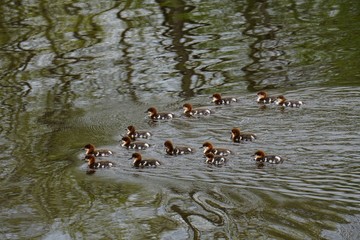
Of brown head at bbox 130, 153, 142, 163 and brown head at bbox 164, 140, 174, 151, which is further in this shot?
brown head at bbox 164, 140, 174, 151

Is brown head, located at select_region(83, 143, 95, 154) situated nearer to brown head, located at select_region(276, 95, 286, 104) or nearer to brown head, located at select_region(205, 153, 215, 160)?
brown head, located at select_region(205, 153, 215, 160)

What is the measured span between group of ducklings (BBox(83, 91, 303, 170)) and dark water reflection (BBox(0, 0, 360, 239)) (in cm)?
10

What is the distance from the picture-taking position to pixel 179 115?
34.1ft

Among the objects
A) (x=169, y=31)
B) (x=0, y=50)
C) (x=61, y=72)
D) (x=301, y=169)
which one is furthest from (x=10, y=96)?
(x=301, y=169)

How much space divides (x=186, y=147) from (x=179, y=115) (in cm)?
131

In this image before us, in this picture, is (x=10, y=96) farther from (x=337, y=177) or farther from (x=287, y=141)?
(x=337, y=177)

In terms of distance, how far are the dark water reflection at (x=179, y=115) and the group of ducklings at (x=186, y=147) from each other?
96 millimetres

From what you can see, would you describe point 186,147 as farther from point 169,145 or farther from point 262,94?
point 262,94

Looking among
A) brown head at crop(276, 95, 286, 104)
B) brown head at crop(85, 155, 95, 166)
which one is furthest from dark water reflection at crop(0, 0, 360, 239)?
brown head at crop(276, 95, 286, 104)

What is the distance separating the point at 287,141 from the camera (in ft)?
29.6

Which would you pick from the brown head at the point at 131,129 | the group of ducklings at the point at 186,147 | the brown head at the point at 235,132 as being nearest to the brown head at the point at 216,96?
the group of ducklings at the point at 186,147

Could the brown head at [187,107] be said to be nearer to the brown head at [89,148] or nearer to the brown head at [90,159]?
the brown head at [89,148]

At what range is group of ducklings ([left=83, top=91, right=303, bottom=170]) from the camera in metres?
8.62

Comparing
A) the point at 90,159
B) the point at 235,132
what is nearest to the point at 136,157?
the point at 90,159
